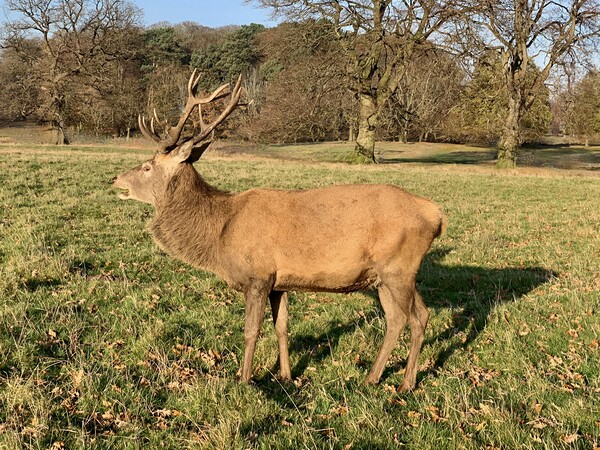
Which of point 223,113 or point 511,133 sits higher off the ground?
point 511,133

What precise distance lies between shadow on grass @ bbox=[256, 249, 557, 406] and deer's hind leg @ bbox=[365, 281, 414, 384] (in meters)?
0.24

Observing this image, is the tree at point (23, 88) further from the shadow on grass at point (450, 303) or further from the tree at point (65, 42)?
the shadow on grass at point (450, 303)

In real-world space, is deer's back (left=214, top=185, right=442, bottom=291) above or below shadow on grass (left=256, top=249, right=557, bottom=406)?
above

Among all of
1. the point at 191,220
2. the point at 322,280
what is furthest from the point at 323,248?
the point at 191,220

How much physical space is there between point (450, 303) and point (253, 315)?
12.4 ft

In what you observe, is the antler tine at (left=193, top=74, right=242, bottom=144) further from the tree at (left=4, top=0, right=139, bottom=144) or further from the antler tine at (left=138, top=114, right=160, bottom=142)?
the tree at (left=4, top=0, right=139, bottom=144)

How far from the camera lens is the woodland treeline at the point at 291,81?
104ft

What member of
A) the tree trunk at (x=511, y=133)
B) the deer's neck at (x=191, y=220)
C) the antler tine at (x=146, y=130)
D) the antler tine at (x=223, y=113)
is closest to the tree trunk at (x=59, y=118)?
the tree trunk at (x=511, y=133)

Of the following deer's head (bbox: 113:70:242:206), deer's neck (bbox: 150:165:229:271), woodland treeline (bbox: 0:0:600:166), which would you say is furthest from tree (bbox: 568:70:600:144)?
deer's neck (bbox: 150:165:229:271)

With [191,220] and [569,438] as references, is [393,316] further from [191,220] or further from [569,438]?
[191,220]

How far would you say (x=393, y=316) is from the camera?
5406 mm

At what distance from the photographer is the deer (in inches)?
203

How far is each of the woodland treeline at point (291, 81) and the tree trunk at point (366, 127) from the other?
0.31 meters

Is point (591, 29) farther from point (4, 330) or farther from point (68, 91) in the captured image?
point (68, 91)
